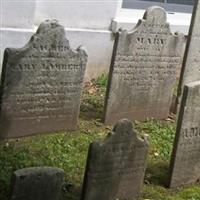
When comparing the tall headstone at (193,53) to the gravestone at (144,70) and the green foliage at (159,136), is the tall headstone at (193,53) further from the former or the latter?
the green foliage at (159,136)

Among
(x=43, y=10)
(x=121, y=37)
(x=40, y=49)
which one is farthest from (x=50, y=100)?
(x=43, y=10)

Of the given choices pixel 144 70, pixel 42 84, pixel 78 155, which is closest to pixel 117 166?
pixel 78 155

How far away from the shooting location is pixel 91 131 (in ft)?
22.4

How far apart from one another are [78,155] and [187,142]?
1085 mm

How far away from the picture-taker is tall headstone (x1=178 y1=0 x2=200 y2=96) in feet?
23.7

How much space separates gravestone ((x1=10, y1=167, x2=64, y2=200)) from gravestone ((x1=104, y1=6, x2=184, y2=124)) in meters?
2.34

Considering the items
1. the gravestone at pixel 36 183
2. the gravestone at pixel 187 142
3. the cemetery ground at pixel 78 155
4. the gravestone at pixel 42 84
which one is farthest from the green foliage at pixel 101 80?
the gravestone at pixel 36 183

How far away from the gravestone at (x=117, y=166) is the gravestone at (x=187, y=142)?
388mm

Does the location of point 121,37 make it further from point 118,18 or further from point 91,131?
point 118,18

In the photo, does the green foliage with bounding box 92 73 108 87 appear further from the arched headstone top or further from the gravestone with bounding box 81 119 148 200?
the gravestone with bounding box 81 119 148 200

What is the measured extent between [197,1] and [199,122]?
1.98 metres

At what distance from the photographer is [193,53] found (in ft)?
24.3

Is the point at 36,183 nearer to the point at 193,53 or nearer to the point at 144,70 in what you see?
the point at 144,70

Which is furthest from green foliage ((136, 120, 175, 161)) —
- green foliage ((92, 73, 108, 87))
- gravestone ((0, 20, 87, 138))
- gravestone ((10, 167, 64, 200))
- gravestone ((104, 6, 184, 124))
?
gravestone ((10, 167, 64, 200))
